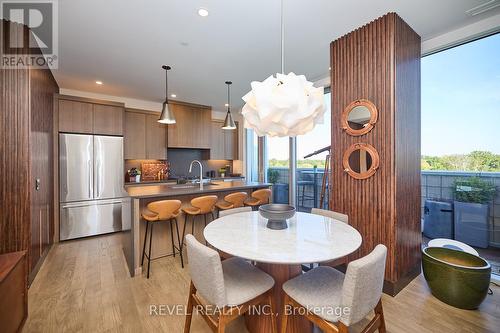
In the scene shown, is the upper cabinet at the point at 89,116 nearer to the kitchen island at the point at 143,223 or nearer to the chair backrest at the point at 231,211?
the kitchen island at the point at 143,223

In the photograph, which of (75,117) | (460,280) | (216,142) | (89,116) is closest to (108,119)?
(89,116)

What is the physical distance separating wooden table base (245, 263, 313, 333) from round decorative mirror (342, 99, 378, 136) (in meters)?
1.59

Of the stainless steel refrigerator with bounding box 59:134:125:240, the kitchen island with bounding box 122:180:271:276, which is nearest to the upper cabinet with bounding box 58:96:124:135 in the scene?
the stainless steel refrigerator with bounding box 59:134:125:240

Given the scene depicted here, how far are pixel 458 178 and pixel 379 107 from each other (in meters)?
1.44

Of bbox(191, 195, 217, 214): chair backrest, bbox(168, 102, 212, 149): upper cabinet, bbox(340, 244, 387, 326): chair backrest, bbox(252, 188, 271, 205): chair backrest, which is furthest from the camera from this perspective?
bbox(168, 102, 212, 149): upper cabinet

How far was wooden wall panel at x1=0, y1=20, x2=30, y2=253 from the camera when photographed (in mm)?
2107

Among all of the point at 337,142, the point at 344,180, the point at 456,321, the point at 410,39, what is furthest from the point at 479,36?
the point at 456,321

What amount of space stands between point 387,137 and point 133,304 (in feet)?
9.61

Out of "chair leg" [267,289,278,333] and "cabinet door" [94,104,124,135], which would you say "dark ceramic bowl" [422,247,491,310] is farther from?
"cabinet door" [94,104,124,135]

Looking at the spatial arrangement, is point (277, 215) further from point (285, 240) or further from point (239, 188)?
point (239, 188)

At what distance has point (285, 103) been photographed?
1.43m

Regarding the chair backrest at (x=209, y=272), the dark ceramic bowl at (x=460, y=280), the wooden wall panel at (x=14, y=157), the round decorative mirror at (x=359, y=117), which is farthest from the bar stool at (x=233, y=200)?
the dark ceramic bowl at (x=460, y=280)

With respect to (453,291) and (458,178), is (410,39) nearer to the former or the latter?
(458,178)

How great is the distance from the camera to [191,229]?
129 inches
